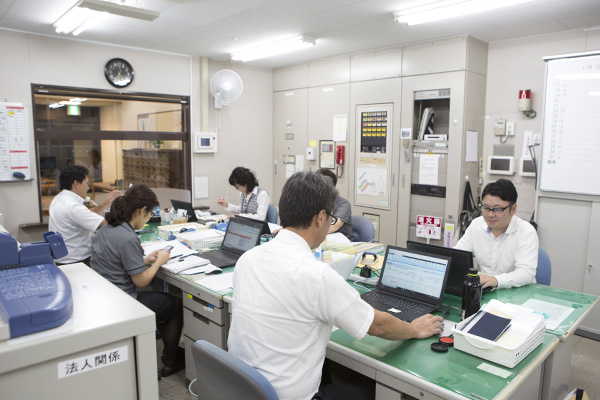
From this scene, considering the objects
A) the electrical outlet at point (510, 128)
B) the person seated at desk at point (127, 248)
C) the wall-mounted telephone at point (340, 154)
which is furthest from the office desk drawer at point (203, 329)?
the electrical outlet at point (510, 128)

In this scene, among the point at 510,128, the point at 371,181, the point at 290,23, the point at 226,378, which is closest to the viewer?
the point at 226,378

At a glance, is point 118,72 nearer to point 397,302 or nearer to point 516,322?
point 397,302

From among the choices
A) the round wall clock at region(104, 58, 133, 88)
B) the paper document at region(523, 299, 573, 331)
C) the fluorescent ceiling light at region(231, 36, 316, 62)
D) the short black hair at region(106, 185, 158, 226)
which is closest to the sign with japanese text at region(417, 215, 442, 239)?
the fluorescent ceiling light at region(231, 36, 316, 62)

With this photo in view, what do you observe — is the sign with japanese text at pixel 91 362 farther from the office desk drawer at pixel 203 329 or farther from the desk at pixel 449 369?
the office desk drawer at pixel 203 329

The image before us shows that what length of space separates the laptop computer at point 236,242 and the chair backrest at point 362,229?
119 cm

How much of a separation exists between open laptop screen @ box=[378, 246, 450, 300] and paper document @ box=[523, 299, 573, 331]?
481 mm

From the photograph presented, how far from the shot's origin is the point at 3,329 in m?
0.69

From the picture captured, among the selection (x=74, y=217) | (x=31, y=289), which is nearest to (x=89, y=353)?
(x=31, y=289)

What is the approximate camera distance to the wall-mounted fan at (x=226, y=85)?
5.17m

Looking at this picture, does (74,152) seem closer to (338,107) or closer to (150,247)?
(150,247)

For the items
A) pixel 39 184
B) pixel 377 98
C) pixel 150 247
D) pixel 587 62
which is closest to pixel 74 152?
pixel 39 184

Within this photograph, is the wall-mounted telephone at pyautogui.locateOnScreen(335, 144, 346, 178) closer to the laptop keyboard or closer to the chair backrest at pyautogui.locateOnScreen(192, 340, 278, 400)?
the laptop keyboard

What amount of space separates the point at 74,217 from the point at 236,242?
4.28ft

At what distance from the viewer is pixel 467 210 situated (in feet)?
14.3
